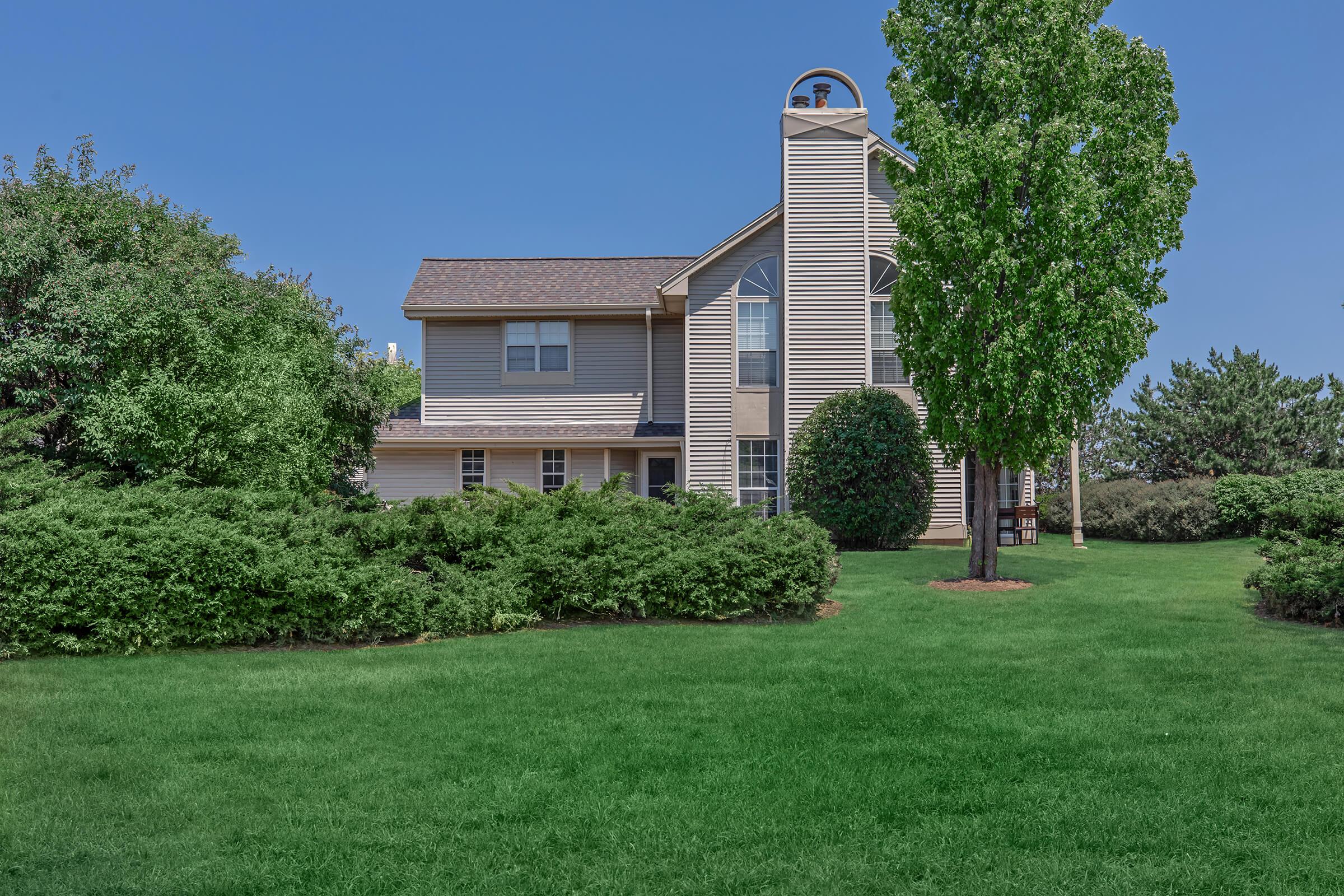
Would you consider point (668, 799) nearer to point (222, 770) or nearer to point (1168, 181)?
point (222, 770)

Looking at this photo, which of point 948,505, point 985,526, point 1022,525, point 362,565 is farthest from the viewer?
point 1022,525

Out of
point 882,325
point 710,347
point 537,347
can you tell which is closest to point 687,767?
point 710,347

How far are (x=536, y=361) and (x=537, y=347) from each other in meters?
0.34

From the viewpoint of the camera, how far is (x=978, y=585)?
14.5 m

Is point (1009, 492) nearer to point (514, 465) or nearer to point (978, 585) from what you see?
point (978, 585)

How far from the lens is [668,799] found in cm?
541

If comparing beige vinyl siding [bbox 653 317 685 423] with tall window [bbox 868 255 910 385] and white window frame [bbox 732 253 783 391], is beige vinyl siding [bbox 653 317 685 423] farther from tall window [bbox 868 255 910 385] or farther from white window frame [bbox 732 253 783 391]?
tall window [bbox 868 255 910 385]

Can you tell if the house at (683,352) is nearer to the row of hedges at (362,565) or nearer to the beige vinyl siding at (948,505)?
the beige vinyl siding at (948,505)

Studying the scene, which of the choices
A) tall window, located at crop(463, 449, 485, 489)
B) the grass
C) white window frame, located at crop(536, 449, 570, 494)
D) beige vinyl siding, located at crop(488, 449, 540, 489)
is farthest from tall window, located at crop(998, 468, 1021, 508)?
the grass

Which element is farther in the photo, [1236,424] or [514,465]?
[1236,424]

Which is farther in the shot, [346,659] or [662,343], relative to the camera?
[662,343]

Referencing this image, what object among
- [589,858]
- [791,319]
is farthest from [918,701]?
[791,319]

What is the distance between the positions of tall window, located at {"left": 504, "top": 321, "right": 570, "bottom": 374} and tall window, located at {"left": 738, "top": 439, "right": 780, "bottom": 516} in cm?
488

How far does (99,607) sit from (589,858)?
7.26 metres
